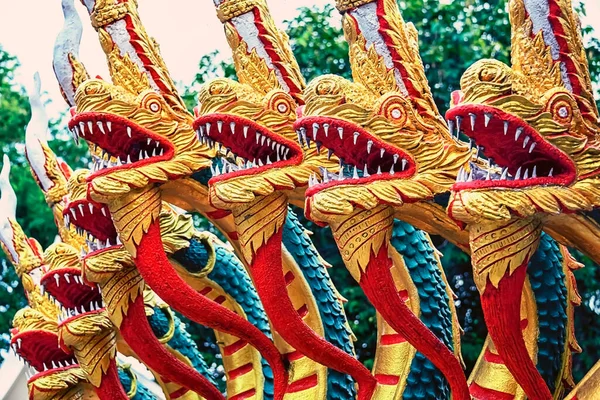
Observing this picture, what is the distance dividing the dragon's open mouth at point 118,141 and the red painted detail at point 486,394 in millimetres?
2418

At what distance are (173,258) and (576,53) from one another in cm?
455

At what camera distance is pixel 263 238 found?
1055 cm

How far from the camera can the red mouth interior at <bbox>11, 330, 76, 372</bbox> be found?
14.2 metres

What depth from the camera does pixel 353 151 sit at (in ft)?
32.1

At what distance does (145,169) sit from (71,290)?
234 centimetres

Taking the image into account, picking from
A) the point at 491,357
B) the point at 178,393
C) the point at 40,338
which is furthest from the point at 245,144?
the point at 40,338

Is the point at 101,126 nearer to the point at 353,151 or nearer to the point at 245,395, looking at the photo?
the point at 353,151

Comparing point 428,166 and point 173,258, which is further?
point 173,258

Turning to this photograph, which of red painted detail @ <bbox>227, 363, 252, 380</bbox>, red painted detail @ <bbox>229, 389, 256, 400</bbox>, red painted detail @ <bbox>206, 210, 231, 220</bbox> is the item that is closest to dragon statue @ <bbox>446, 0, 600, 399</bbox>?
red painted detail @ <bbox>206, 210, 231, 220</bbox>

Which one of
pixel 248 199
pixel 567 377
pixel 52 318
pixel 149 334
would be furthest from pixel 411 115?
pixel 52 318

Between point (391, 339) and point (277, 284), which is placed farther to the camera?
point (391, 339)

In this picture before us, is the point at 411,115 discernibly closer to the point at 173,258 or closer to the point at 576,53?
the point at 576,53

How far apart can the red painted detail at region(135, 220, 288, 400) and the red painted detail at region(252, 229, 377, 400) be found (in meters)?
0.68

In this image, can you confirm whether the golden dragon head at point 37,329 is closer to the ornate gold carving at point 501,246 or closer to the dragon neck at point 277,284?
the dragon neck at point 277,284
